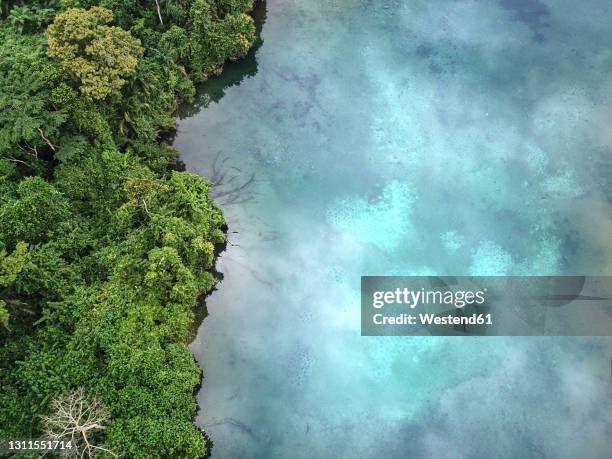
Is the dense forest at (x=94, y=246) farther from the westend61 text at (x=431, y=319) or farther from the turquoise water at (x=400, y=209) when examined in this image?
the westend61 text at (x=431, y=319)

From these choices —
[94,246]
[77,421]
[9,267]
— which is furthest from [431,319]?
[9,267]

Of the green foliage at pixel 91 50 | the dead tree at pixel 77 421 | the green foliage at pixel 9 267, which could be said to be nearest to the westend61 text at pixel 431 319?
the dead tree at pixel 77 421

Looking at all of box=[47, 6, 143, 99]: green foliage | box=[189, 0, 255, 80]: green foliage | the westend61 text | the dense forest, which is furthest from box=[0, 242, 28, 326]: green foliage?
the westend61 text

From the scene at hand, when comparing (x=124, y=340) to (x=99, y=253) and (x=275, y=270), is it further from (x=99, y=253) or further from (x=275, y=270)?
(x=275, y=270)

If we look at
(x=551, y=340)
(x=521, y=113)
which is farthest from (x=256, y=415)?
(x=521, y=113)

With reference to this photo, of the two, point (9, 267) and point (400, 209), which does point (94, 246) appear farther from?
point (400, 209)
